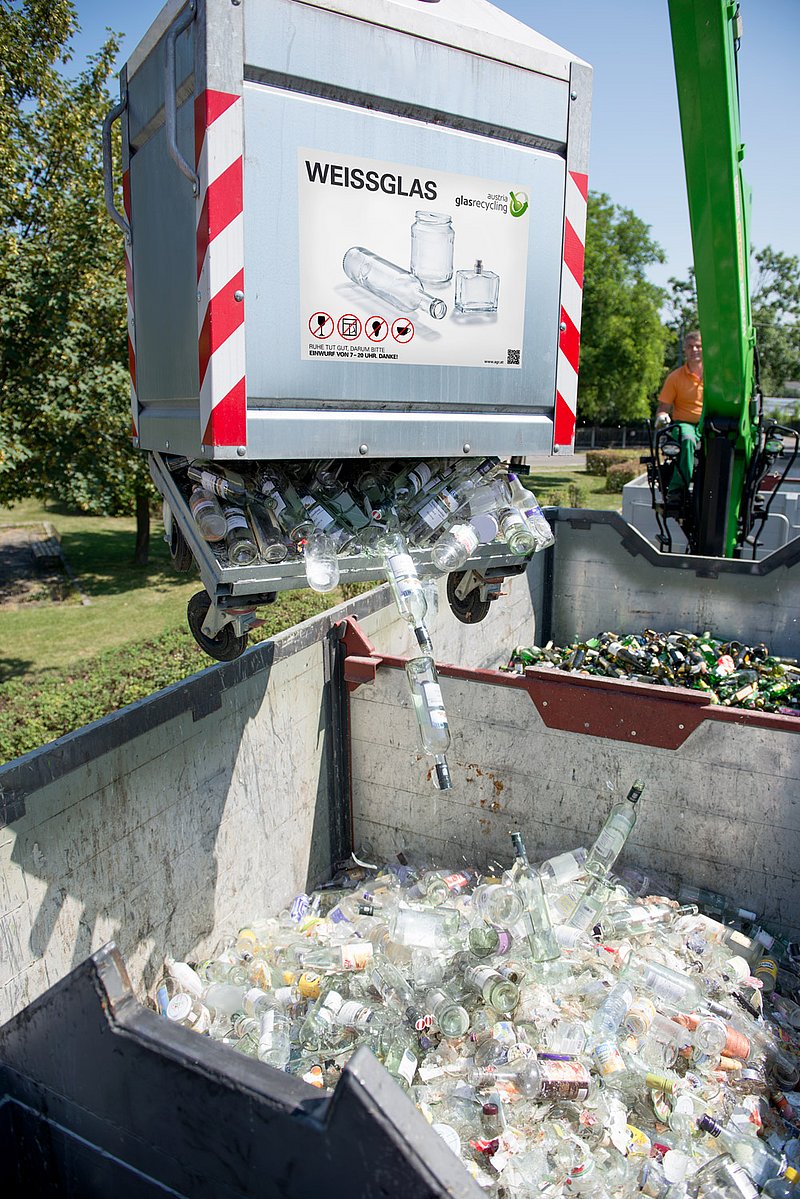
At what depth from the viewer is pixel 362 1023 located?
11.6ft

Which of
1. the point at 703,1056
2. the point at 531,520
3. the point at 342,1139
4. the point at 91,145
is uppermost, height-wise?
the point at 91,145

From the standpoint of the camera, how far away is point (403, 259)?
3.09 m

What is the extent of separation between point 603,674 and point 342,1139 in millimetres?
5536

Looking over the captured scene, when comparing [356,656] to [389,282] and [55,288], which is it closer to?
[389,282]

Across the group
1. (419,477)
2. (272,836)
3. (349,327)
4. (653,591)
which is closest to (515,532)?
(419,477)

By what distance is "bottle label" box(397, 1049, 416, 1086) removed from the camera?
3316mm

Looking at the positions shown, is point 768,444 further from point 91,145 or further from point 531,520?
point 91,145

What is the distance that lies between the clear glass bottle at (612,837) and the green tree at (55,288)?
563cm

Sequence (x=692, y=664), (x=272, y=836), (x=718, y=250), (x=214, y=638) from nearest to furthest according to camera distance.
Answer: (x=214, y=638) < (x=272, y=836) < (x=718, y=250) < (x=692, y=664)

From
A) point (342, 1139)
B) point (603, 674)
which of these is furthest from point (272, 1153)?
point (603, 674)

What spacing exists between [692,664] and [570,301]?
3.84m

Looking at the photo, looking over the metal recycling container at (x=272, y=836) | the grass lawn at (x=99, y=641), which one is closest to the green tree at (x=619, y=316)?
the grass lawn at (x=99, y=641)

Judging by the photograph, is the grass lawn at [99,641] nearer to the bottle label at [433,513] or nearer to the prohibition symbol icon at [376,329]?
the bottle label at [433,513]

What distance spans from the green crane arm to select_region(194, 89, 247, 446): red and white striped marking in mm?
3983
